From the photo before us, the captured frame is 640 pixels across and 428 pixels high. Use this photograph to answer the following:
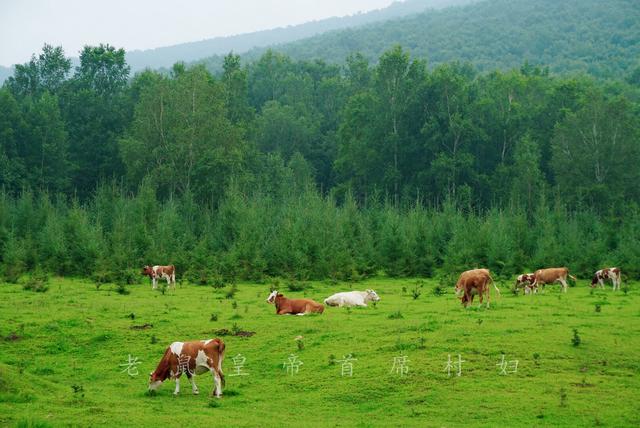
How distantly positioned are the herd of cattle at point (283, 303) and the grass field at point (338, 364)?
475 mm

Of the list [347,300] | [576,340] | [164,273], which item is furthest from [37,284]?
[576,340]

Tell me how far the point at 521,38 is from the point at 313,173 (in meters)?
72.8

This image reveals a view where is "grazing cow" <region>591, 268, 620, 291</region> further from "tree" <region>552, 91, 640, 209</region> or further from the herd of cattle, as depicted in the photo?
"tree" <region>552, 91, 640, 209</region>

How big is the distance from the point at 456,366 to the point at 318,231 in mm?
22701

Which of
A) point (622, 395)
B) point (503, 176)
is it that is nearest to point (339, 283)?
point (622, 395)

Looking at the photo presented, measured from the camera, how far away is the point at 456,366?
1862 centimetres

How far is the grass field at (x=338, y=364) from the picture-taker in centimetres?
1595

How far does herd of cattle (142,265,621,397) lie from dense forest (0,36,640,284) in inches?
221

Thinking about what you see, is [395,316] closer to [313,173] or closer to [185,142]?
[185,142]

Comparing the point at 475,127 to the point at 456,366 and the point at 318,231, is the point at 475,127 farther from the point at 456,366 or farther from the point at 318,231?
the point at 456,366

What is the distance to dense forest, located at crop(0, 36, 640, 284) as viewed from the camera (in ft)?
131

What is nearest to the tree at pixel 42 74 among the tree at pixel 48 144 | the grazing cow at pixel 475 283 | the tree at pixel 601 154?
the tree at pixel 48 144

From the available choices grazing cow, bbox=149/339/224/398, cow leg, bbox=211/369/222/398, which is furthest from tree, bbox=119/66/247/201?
cow leg, bbox=211/369/222/398

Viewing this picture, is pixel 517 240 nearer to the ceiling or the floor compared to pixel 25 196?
nearer to the floor
